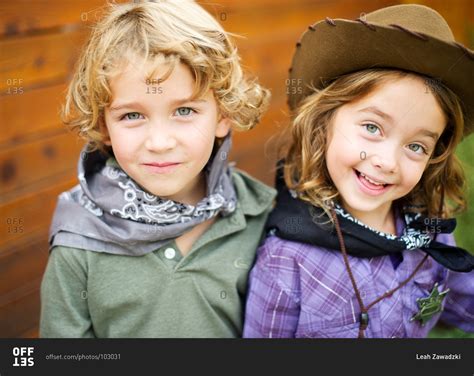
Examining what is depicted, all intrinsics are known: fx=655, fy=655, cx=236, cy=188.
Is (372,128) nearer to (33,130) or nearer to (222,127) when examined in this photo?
(222,127)

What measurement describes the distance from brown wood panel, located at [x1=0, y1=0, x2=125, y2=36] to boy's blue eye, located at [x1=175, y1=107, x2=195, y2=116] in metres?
0.42

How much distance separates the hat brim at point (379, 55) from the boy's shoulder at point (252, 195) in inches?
14.3

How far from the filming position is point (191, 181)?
184 cm

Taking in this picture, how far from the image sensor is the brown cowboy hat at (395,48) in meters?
1.47

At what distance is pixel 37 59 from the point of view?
6.55 feet

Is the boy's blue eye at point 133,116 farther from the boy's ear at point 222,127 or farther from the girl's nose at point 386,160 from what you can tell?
the girl's nose at point 386,160

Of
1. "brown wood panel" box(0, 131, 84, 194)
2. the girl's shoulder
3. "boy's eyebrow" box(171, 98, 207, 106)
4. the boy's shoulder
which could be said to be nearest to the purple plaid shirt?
the girl's shoulder

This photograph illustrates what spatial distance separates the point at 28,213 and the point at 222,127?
753 mm

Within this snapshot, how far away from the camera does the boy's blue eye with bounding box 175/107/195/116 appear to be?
163cm

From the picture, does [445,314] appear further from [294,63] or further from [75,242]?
[75,242]

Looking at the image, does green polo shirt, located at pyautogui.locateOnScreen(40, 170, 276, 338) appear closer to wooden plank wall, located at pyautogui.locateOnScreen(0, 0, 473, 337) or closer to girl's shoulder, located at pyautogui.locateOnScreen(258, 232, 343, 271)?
girl's shoulder, located at pyautogui.locateOnScreen(258, 232, 343, 271)

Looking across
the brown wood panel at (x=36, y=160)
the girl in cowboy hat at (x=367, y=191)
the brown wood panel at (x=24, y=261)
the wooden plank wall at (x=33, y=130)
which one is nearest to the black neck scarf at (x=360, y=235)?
the girl in cowboy hat at (x=367, y=191)

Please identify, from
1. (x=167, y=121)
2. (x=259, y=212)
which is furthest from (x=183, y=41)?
(x=259, y=212)

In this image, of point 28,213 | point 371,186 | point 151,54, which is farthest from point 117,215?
point 371,186
